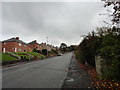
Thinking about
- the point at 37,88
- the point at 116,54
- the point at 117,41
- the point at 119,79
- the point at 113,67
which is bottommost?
the point at 37,88

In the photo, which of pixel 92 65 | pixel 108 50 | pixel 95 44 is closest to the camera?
pixel 108 50

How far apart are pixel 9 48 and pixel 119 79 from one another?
4993 centimetres

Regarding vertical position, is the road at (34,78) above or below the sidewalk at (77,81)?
below

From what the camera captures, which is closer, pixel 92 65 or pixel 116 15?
pixel 116 15

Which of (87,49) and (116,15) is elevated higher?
(116,15)

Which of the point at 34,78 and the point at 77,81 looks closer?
the point at 77,81

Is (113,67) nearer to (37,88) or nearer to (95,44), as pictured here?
(37,88)

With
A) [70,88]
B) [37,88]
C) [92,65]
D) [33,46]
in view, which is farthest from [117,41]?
[33,46]

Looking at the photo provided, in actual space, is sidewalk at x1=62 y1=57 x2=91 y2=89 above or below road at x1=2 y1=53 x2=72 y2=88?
above

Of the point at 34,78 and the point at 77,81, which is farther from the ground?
the point at 77,81

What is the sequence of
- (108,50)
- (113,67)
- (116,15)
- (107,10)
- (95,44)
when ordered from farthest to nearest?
(95,44)
(108,50)
(113,67)
(107,10)
(116,15)

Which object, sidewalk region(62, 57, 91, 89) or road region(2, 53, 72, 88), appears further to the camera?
road region(2, 53, 72, 88)

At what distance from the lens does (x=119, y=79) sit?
5.36 meters

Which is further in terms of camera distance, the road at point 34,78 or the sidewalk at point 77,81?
the road at point 34,78
